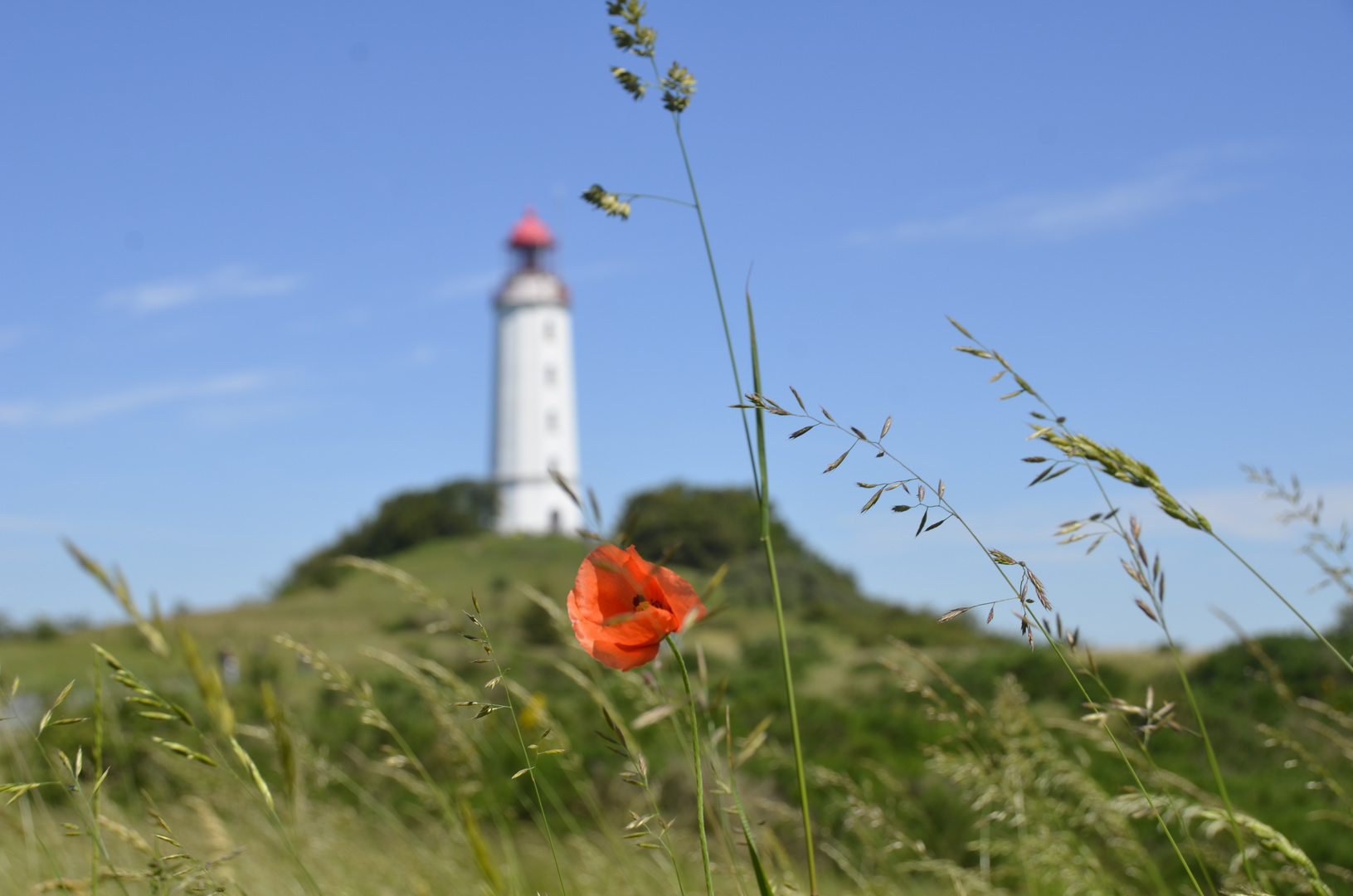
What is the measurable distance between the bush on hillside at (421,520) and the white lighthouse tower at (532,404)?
0.70 m

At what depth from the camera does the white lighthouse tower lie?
3086cm

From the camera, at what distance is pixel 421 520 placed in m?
30.6

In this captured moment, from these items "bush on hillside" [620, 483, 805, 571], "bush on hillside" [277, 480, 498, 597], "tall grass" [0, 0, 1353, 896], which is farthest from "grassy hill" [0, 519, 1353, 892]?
"bush on hillside" [277, 480, 498, 597]

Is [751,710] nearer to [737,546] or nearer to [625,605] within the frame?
Answer: [625,605]

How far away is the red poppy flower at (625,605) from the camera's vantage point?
0.89 metres

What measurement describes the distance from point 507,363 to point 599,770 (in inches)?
1024

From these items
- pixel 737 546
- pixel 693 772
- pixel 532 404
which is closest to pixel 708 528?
pixel 737 546

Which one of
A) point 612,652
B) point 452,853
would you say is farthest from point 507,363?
point 612,652

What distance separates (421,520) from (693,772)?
30.0 metres

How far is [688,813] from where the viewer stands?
5.41m

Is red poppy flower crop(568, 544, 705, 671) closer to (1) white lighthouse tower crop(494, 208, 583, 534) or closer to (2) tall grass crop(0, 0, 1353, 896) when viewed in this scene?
(2) tall grass crop(0, 0, 1353, 896)

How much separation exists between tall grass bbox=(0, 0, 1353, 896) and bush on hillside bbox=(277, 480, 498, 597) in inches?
728

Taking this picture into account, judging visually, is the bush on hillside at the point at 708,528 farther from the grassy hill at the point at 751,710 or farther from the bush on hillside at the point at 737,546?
the grassy hill at the point at 751,710

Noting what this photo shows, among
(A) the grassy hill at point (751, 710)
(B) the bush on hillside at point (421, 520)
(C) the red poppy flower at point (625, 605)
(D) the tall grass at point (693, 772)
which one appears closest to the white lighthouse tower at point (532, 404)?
(B) the bush on hillside at point (421, 520)
